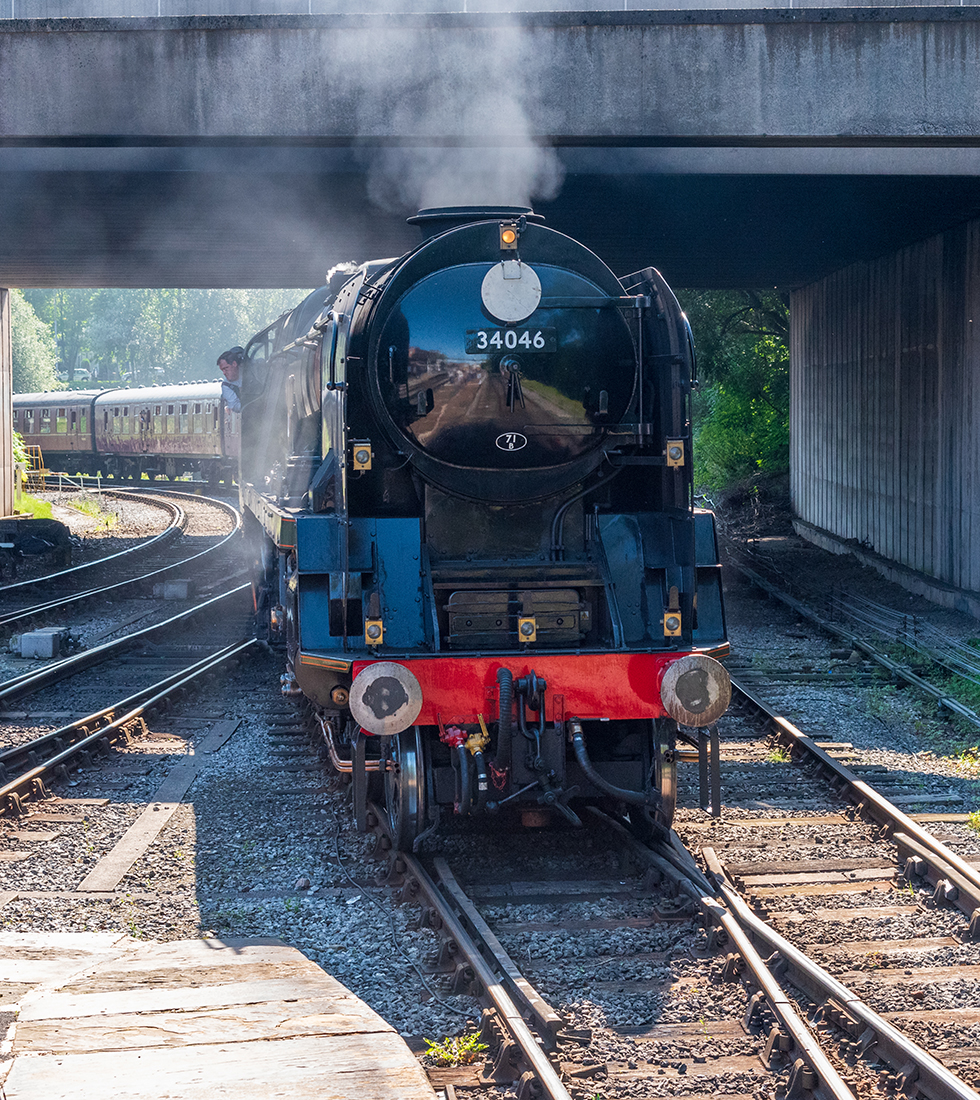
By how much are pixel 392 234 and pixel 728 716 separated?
8.63 metres

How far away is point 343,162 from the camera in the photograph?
12.2m

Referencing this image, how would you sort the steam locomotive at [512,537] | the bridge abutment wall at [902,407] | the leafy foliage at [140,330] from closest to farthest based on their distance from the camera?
the steam locomotive at [512,537], the bridge abutment wall at [902,407], the leafy foliage at [140,330]

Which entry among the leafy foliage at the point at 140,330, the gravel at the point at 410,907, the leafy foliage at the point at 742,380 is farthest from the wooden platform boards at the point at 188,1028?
the leafy foliage at the point at 140,330

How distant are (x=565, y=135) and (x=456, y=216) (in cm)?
448

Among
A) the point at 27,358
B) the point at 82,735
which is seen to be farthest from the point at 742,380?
the point at 27,358

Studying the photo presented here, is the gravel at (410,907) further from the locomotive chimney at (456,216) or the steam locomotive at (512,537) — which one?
the locomotive chimney at (456,216)

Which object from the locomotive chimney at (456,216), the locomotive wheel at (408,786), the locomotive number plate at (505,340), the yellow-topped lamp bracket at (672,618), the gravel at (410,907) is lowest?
the gravel at (410,907)

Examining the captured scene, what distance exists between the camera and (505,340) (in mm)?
6332

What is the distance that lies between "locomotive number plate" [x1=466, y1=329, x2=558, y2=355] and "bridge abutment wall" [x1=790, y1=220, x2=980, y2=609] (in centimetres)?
920

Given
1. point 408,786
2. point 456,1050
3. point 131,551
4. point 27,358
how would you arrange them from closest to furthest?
1. point 456,1050
2. point 408,786
3. point 131,551
4. point 27,358

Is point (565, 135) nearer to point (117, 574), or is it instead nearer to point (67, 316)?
point (117, 574)

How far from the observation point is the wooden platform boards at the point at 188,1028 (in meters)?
3.96

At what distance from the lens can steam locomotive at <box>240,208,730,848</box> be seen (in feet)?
19.9

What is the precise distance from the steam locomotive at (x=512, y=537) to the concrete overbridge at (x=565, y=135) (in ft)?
14.9
